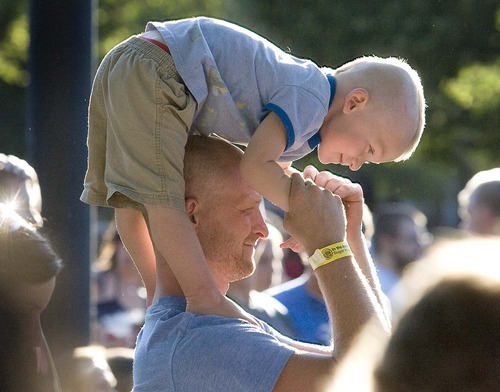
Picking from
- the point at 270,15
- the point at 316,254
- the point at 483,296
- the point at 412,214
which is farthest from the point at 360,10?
the point at 483,296

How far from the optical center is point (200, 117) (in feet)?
10.1

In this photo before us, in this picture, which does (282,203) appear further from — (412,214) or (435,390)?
(412,214)

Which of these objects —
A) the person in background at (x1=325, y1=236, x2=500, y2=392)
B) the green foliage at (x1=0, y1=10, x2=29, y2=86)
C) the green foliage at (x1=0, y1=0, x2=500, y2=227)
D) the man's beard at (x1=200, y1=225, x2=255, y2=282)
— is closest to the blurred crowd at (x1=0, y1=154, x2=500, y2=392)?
the person in background at (x1=325, y1=236, x2=500, y2=392)

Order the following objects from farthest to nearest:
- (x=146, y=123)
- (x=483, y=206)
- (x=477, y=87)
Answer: (x=477, y=87)
(x=483, y=206)
(x=146, y=123)

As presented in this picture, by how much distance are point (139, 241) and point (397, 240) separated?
5.46 m

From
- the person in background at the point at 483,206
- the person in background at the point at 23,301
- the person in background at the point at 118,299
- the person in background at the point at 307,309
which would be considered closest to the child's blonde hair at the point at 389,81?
the person in background at the point at 23,301

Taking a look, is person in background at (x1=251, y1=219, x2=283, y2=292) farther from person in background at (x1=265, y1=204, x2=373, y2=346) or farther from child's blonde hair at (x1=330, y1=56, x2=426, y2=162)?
child's blonde hair at (x1=330, y1=56, x2=426, y2=162)

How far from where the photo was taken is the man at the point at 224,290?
8.63 feet

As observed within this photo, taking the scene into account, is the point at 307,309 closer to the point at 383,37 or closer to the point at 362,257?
the point at 362,257

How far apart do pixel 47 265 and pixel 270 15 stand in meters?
15.6

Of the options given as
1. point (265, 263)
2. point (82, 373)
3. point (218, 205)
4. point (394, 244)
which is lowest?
point (394, 244)

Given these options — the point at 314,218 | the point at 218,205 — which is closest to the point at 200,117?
the point at 218,205

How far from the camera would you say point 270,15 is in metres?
18.6

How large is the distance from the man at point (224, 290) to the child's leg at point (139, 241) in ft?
0.60
